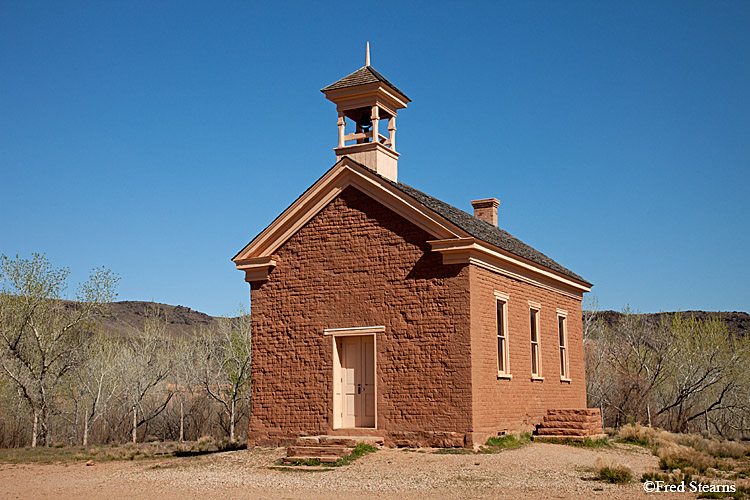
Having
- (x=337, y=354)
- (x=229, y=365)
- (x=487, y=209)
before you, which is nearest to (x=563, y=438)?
(x=337, y=354)

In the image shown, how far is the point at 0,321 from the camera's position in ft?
99.7

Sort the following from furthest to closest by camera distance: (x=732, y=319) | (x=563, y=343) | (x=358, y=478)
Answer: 1. (x=732, y=319)
2. (x=563, y=343)
3. (x=358, y=478)

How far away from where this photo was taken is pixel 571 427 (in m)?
21.1

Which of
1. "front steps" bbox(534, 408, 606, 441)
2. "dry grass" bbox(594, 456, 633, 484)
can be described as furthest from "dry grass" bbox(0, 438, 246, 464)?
"dry grass" bbox(594, 456, 633, 484)

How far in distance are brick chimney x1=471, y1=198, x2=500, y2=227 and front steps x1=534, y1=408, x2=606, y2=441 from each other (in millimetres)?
9318

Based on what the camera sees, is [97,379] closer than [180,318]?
Yes

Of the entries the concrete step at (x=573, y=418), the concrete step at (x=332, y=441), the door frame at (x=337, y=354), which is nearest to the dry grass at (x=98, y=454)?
the door frame at (x=337, y=354)

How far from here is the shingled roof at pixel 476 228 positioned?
1978 cm

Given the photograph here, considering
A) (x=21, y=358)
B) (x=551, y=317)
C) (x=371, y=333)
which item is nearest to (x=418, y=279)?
(x=371, y=333)

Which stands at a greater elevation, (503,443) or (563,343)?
(563,343)

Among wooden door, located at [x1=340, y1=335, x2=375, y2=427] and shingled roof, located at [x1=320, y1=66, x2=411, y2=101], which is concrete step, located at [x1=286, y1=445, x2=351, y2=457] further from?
shingled roof, located at [x1=320, y1=66, x2=411, y2=101]

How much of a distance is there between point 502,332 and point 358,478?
23.7ft

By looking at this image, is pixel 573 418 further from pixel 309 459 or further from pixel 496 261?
pixel 309 459

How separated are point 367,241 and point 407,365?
3420 millimetres
